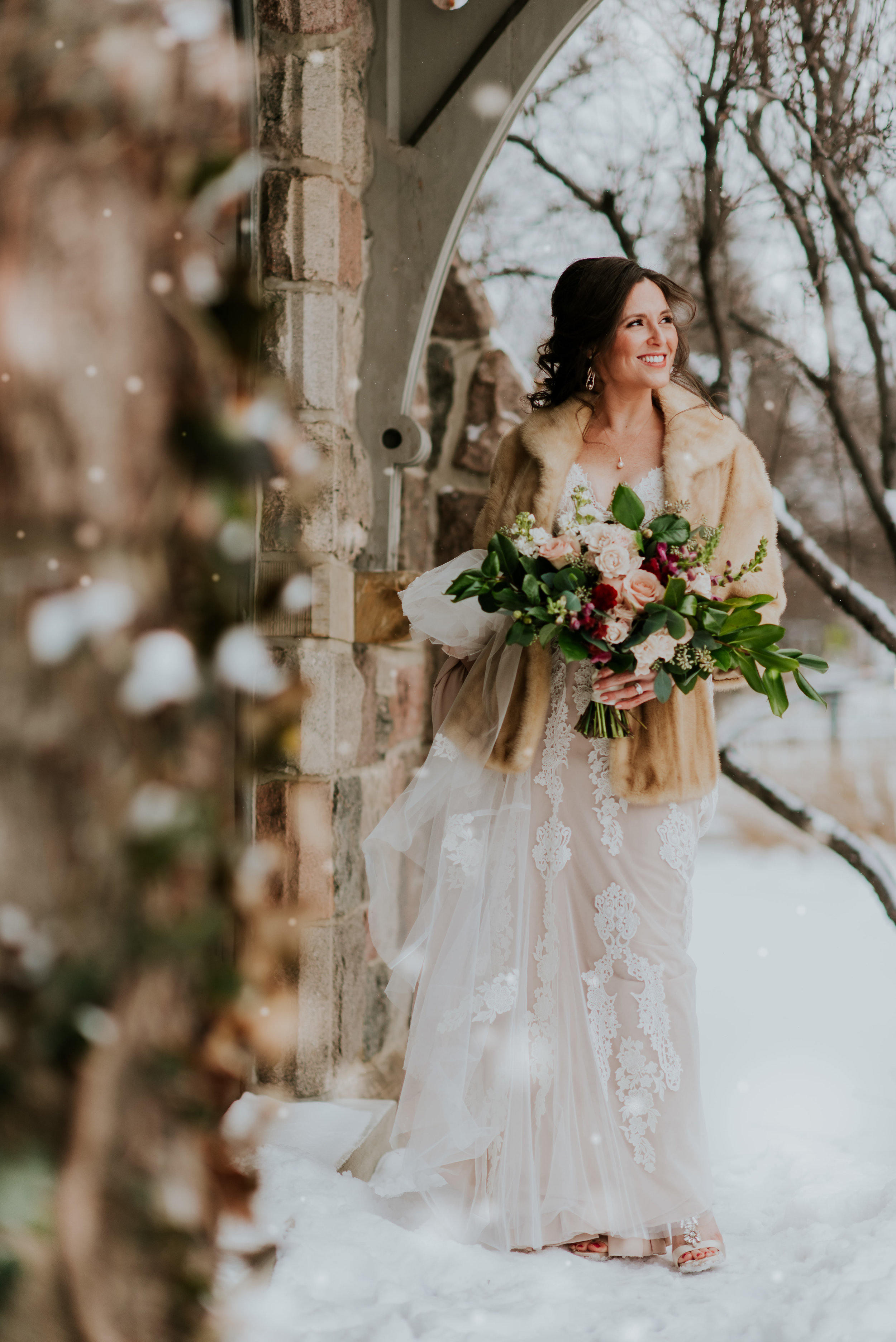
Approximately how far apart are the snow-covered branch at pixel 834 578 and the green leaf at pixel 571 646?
154cm

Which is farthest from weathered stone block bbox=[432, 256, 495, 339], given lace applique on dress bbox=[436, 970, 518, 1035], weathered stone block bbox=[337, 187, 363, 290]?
lace applique on dress bbox=[436, 970, 518, 1035]

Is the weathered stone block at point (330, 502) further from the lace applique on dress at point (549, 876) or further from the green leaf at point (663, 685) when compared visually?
the green leaf at point (663, 685)

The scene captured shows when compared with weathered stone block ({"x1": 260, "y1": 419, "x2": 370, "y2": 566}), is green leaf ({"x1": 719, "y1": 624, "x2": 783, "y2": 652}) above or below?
below

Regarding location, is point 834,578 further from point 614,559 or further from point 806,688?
point 614,559

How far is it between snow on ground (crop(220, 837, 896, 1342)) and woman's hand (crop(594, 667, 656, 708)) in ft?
3.85

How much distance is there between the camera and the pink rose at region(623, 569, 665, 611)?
6.54 feet

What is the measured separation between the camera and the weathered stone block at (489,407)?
10.7ft

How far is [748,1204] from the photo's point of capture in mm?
2473

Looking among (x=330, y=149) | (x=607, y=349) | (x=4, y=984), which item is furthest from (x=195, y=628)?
(x=330, y=149)

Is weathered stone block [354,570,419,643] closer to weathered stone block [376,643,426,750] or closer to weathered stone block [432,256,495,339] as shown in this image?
weathered stone block [376,643,426,750]

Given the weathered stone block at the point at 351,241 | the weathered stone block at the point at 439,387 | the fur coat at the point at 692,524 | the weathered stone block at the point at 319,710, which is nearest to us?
the fur coat at the point at 692,524

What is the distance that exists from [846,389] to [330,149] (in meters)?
1.75

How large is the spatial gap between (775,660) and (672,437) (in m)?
0.58

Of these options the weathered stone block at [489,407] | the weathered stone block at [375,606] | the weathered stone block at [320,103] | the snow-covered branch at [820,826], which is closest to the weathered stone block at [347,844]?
the weathered stone block at [375,606]
